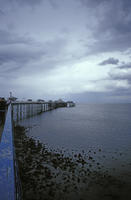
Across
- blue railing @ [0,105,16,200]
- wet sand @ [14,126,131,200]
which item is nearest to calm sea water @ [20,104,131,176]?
wet sand @ [14,126,131,200]

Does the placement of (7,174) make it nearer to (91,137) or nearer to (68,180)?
(68,180)

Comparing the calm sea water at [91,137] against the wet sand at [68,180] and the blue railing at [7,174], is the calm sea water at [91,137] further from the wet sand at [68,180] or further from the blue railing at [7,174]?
the blue railing at [7,174]

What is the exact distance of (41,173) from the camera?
7.85 m

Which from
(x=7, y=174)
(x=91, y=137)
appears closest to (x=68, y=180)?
(x=7, y=174)

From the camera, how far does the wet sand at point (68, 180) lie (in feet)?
20.0

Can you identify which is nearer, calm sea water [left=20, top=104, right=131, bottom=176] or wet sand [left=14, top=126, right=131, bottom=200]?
wet sand [left=14, top=126, right=131, bottom=200]

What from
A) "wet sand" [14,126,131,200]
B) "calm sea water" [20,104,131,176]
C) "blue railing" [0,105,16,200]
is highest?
"blue railing" [0,105,16,200]

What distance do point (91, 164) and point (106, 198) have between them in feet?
11.6

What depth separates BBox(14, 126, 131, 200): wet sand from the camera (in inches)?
240

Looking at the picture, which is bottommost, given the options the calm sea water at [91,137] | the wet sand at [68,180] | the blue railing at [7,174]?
the calm sea water at [91,137]

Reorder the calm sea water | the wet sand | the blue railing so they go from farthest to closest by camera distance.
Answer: the calm sea water < the wet sand < the blue railing

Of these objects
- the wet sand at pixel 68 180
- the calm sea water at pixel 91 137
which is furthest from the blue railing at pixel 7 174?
the calm sea water at pixel 91 137

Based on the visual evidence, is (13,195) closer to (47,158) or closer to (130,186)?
(130,186)

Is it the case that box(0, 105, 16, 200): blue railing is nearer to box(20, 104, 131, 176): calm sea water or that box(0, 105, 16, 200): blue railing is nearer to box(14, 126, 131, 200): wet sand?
box(14, 126, 131, 200): wet sand
